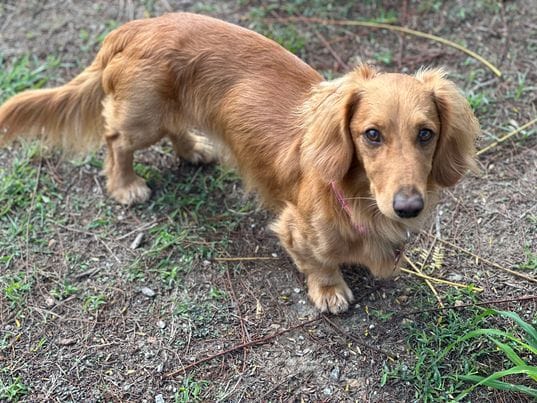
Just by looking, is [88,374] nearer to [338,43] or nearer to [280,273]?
[280,273]

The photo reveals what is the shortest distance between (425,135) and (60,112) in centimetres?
233

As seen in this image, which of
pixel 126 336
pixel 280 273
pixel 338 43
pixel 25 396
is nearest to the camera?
pixel 25 396

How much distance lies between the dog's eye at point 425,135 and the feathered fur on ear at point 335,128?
30 centimetres

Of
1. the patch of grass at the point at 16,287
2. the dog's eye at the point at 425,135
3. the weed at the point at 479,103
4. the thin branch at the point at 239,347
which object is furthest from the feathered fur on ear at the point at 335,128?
the patch of grass at the point at 16,287

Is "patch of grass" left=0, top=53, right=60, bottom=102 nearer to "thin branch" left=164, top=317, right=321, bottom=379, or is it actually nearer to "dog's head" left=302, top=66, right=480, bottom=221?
"thin branch" left=164, top=317, right=321, bottom=379

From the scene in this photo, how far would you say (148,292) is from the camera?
3.59 metres

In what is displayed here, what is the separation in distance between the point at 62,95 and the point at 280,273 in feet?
5.65

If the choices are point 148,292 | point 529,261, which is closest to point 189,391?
point 148,292

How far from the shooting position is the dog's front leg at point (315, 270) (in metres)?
3.30

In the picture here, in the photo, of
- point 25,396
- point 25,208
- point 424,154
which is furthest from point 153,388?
point 424,154

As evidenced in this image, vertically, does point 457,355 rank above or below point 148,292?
above

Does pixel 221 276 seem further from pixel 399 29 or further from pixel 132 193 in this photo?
pixel 399 29

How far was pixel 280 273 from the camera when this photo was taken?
3.67m

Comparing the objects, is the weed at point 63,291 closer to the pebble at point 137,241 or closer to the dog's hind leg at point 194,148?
the pebble at point 137,241
